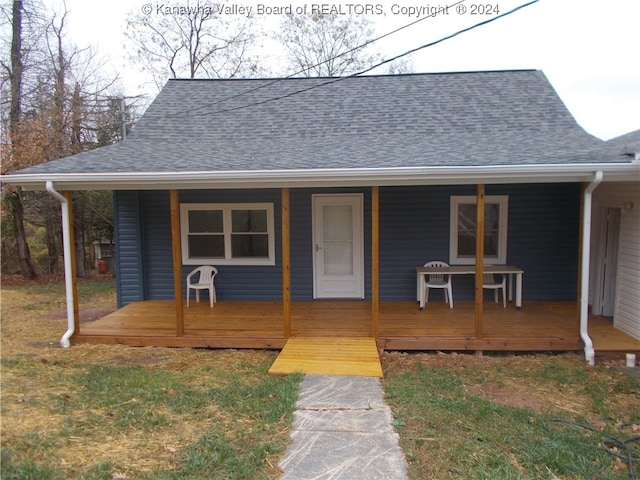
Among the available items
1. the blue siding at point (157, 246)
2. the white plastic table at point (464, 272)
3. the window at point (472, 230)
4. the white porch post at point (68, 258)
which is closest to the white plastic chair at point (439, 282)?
the white plastic table at point (464, 272)

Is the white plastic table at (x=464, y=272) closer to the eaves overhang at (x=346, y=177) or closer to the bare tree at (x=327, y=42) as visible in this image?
the eaves overhang at (x=346, y=177)

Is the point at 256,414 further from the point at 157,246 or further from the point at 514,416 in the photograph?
the point at 157,246

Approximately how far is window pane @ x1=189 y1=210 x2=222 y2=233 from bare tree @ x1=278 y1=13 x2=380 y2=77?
42.4 feet

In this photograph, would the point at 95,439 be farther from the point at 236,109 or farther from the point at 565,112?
the point at 565,112

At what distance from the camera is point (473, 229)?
7.88m

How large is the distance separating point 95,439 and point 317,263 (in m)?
5.15

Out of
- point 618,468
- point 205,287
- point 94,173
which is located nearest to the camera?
point 618,468

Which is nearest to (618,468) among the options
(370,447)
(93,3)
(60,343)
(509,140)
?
(370,447)

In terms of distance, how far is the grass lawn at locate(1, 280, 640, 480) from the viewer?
2988mm

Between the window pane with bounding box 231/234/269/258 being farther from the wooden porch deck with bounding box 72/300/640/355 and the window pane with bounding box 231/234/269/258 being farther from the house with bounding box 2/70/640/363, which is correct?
the wooden porch deck with bounding box 72/300/640/355

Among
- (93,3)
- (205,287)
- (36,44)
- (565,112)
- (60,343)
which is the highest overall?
(93,3)

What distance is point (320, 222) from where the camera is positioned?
26.2 feet

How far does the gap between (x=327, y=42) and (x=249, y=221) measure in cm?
1477

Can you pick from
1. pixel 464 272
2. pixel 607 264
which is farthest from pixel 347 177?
pixel 607 264
